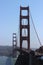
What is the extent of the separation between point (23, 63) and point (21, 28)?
20.0 ft

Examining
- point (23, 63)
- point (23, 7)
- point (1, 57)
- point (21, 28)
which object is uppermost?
point (23, 7)

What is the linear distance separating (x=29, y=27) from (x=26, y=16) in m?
1.18

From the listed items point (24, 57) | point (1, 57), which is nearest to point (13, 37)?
point (1, 57)

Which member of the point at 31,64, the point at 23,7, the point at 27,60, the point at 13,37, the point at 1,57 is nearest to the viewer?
the point at 31,64

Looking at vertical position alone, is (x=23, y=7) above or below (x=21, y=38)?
above

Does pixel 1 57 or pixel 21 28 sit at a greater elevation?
pixel 21 28

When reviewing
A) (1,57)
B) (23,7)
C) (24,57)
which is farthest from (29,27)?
(1,57)

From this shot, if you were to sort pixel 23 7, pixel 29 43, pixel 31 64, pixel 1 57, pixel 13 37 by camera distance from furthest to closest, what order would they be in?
1. pixel 1 57
2. pixel 13 37
3. pixel 23 7
4. pixel 29 43
5. pixel 31 64

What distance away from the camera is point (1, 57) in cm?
3009

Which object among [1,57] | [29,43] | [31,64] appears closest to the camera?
[31,64]

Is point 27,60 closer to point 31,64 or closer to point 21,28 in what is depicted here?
point 31,64

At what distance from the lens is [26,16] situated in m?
21.0

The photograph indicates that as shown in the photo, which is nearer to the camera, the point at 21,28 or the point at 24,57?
the point at 24,57

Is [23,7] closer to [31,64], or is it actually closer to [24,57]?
[24,57]
